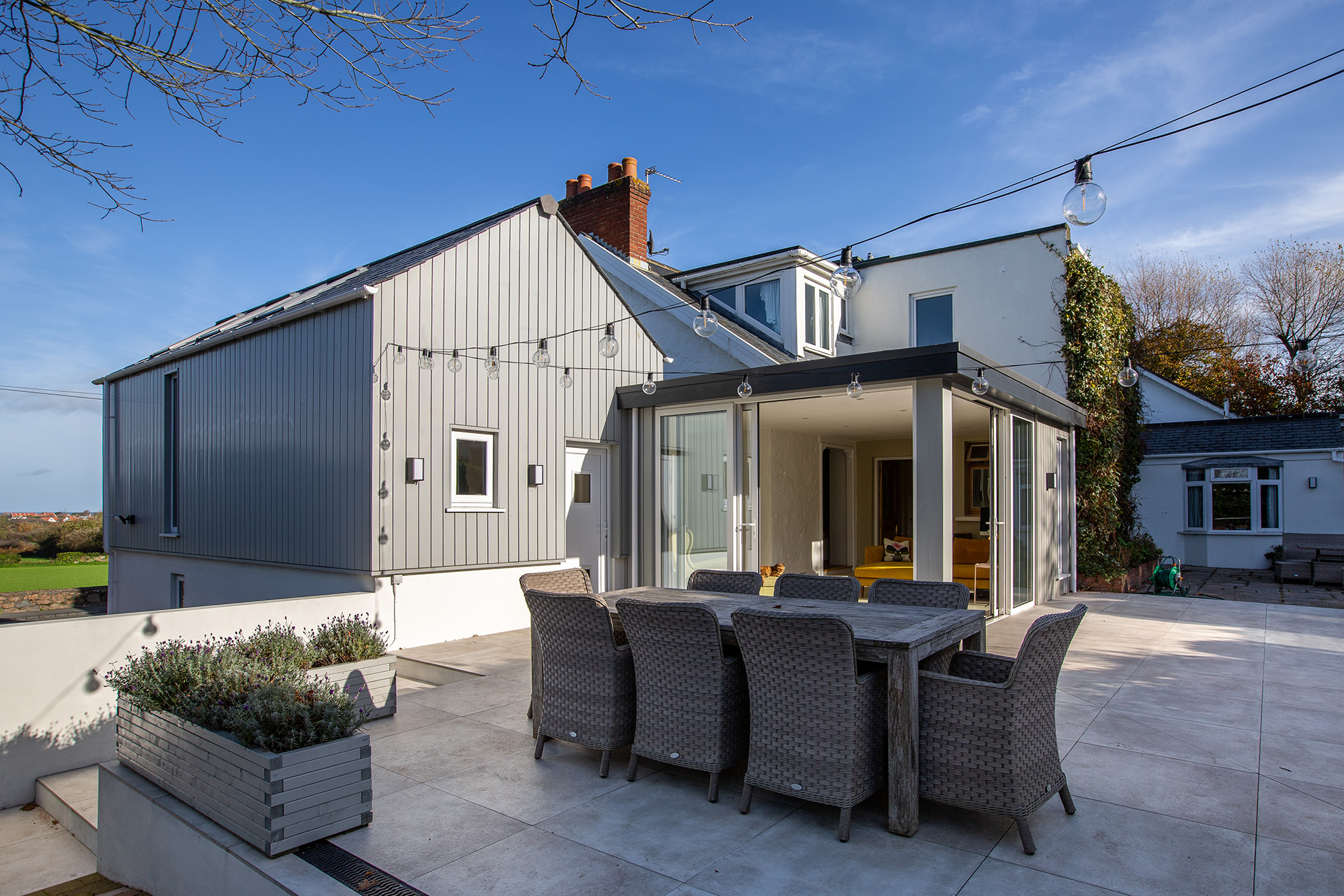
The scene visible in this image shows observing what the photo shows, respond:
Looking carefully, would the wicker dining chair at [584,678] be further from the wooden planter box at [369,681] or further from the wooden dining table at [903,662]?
the wooden planter box at [369,681]

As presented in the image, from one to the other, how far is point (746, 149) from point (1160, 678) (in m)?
5.12

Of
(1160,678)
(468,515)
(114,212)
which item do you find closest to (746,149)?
(468,515)

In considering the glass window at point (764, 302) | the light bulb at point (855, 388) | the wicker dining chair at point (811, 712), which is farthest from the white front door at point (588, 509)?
the wicker dining chair at point (811, 712)

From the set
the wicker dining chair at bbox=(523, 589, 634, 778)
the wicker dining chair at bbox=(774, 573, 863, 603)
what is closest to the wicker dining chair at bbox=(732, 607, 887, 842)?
the wicker dining chair at bbox=(523, 589, 634, 778)

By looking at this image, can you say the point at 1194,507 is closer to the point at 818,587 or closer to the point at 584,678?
the point at 818,587

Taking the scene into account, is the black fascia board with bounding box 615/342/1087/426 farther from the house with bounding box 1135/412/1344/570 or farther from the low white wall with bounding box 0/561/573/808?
the house with bounding box 1135/412/1344/570

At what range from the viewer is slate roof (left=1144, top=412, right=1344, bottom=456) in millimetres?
14008

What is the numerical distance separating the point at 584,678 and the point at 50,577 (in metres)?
18.3

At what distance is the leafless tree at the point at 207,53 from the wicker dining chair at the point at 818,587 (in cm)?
303

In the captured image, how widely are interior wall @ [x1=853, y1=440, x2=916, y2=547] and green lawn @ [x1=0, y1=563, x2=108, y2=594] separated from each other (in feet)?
46.8

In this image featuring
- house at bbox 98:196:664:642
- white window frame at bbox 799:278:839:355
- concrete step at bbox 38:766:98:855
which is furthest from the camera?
white window frame at bbox 799:278:839:355

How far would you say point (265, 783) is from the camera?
8.34 feet

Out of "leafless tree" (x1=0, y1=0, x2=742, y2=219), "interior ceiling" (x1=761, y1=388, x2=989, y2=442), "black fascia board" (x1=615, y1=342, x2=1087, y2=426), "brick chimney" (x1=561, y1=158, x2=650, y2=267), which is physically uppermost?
"brick chimney" (x1=561, y1=158, x2=650, y2=267)

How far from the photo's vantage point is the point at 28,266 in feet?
16.3
